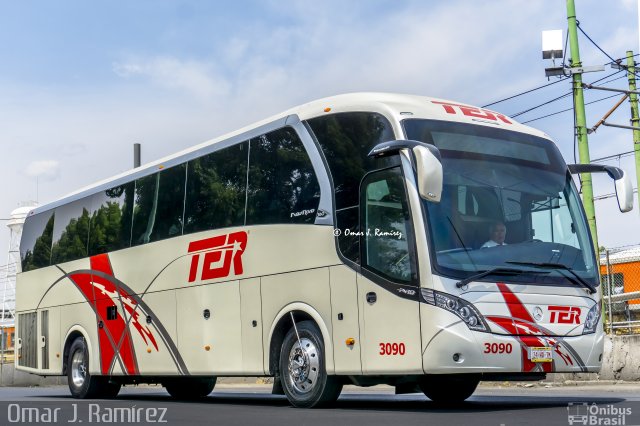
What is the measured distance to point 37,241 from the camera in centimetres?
2020

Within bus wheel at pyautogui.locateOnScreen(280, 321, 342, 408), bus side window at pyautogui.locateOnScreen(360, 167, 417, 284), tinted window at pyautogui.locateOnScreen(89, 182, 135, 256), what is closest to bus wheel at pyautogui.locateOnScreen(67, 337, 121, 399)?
tinted window at pyautogui.locateOnScreen(89, 182, 135, 256)

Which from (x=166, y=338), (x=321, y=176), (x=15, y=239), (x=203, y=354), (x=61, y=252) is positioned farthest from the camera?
(x=15, y=239)

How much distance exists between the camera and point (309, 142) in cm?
1251

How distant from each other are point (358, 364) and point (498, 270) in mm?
1953

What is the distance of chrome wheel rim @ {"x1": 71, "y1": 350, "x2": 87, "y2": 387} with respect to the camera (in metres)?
18.1

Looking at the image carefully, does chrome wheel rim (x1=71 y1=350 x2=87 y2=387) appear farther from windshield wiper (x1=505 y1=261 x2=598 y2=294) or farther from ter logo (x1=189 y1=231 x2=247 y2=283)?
windshield wiper (x1=505 y1=261 x2=598 y2=294)

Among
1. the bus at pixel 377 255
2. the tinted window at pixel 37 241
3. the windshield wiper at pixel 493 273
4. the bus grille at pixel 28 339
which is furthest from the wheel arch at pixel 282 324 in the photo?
the bus grille at pixel 28 339

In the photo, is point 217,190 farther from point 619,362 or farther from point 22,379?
point 22,379

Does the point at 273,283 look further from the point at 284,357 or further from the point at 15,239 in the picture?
the point at 15,239

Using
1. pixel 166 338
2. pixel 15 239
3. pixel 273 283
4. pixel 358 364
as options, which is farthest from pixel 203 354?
pixel 15 239

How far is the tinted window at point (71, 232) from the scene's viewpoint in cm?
1842

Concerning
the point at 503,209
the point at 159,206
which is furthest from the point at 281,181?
the point at 159,206

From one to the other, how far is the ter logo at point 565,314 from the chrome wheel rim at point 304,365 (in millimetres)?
2860

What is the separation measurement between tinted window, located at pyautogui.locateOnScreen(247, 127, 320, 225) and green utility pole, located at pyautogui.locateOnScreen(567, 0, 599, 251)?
30.6 ft
